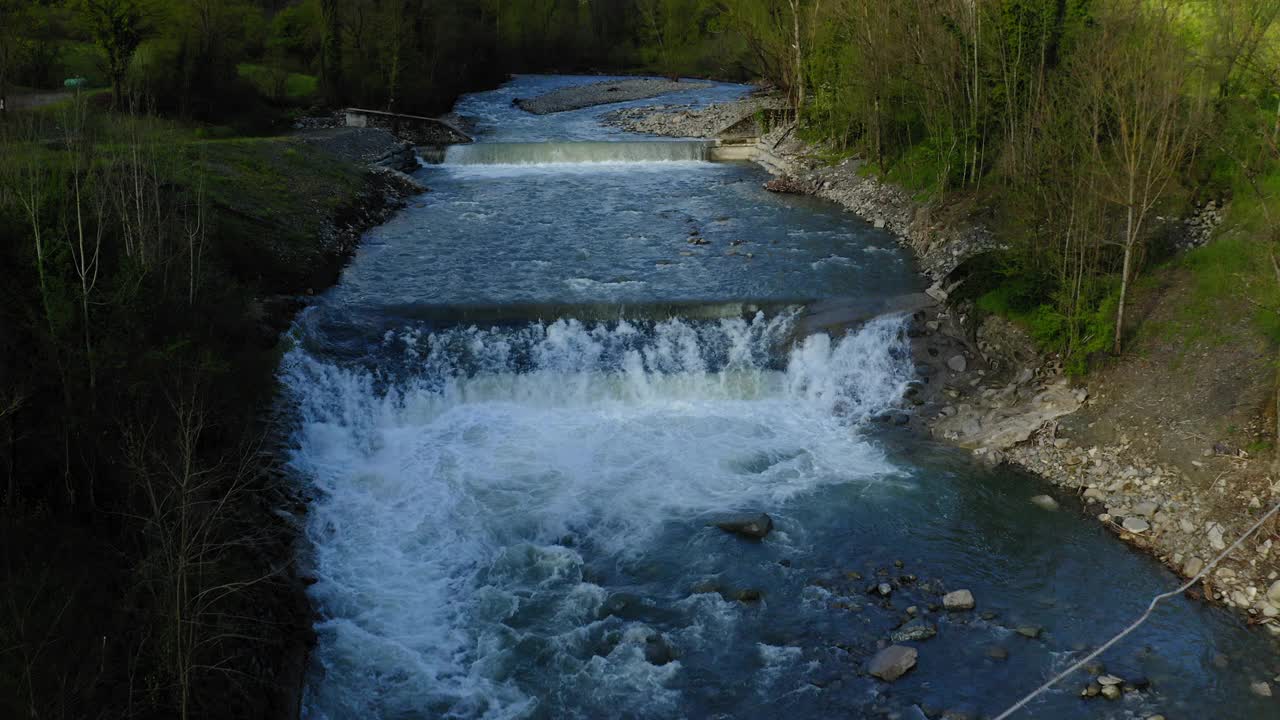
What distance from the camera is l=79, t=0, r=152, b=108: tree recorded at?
1230 inches

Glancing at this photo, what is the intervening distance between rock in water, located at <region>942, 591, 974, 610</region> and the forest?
6484mm

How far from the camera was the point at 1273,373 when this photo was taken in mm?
15031

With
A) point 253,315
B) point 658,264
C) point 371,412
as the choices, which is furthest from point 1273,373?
point 253,315

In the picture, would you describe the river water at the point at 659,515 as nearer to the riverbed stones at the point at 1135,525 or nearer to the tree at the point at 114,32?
the riverbed stones at the point at 1135,525

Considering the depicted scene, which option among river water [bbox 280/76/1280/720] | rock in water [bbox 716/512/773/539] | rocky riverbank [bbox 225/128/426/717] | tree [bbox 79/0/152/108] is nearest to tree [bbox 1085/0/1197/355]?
river water [bbox 280/76/1280/720]

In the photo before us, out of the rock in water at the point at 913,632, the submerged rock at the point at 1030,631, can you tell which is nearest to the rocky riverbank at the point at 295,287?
the rock in water at the point at 913,632

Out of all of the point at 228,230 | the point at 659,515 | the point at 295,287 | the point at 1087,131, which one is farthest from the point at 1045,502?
the point at 228,230

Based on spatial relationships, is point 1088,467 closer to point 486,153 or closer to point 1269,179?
point 1269,179

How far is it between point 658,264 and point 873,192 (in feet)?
33.3

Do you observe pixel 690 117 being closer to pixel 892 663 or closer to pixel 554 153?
pixel 554 153

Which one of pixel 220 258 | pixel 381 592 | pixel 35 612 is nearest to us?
pixel 35 612

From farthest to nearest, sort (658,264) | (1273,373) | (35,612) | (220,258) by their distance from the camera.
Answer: (658,264) < (220,258) < (1273,373) < (35,612)

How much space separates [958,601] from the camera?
12.7 metres

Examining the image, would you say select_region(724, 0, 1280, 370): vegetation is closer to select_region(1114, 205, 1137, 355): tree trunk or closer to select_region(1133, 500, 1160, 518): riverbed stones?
select_region(1114, 205, 1137, 355): tree trunk
